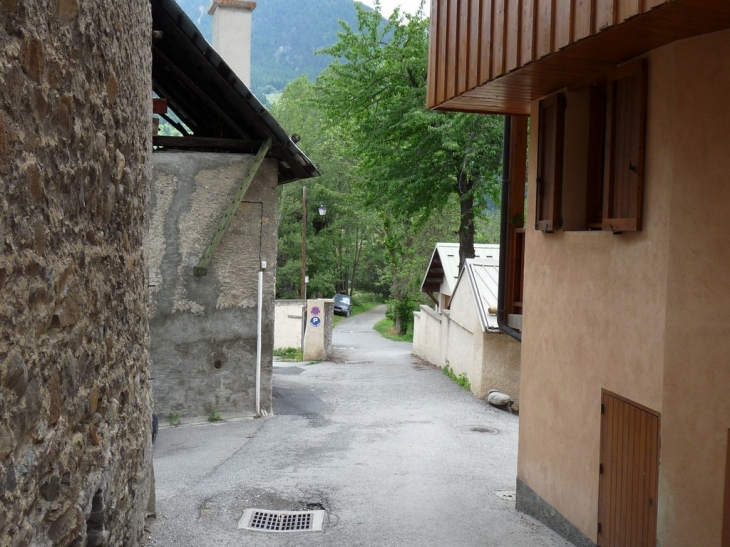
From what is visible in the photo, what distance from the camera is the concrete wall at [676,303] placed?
17.6 feet

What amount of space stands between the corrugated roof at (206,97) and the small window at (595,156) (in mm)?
5494

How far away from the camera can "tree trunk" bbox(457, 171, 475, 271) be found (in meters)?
21.5

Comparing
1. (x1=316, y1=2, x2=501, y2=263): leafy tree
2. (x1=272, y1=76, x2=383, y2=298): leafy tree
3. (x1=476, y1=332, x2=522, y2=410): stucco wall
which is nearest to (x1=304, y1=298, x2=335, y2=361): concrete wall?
(x1=316, y1=2, x2=501, y2=263): leafy tree

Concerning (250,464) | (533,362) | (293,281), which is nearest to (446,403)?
(250,464)

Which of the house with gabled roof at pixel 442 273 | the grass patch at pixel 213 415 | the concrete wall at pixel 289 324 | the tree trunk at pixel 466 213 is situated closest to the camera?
the grass patch at pixel 213 415

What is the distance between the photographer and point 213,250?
12531 millimetres

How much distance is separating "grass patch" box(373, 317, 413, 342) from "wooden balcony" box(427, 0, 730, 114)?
95.0ft

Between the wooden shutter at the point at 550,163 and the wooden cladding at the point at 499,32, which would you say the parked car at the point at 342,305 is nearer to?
the wooden cladding at the point at 499,32

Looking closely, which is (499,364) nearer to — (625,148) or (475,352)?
(475,352)

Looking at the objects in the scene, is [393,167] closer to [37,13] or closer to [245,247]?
[245,247]

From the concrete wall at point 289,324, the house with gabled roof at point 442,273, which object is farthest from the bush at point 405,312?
the concrete wall at point 289,324

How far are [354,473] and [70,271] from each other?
722 cm

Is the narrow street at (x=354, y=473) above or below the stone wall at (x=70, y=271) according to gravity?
below

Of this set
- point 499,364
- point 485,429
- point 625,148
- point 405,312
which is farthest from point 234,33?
point 405,312
